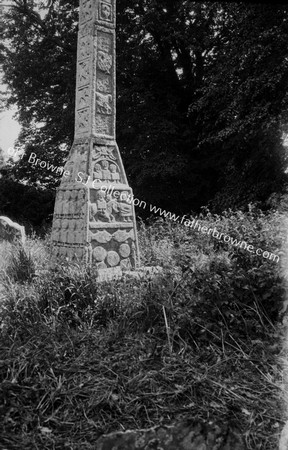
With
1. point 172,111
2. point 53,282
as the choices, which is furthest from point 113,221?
point 172,111

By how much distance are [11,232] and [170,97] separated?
7.61 metres

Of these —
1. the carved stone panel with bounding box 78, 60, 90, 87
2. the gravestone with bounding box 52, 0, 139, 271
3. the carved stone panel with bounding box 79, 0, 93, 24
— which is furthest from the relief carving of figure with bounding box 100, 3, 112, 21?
the carved stone panel with bounding box 78, 60, 90, 87

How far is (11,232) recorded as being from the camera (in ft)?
23.0

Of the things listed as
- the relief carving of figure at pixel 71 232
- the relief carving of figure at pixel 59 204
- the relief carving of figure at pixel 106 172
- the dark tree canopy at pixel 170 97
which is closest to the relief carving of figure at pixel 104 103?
the relief carving of figure at pixel 106 172

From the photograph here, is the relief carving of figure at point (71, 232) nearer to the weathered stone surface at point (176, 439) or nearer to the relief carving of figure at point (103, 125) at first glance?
the relief carving of figure at point (103, 125)

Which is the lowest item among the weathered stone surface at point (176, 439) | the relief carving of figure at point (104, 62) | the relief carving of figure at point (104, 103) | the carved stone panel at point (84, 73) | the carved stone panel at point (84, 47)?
the weathered stone surface at point (176, 439)

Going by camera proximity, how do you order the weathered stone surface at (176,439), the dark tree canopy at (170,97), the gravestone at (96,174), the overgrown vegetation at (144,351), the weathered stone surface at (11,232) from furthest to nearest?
Result: 1. the dark tree canopy at (170,97)
2. the weathered stone surface at (11,232)
3. the gravestone at (96,174)
4. the overgrown vegetation at (144,351)
5. the weathered stone surface at (176,439)

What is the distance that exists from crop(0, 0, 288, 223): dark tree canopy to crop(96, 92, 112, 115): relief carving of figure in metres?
4.12

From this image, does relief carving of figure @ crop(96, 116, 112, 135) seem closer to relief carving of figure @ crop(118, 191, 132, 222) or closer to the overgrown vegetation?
relief carving of figure @ crop(118, 191, 132, 222)

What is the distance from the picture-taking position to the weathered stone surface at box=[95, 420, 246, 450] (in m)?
1.81

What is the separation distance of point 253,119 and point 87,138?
15.5ft

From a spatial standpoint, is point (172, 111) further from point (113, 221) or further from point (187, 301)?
point (187, 301)

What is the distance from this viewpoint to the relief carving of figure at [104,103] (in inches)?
214

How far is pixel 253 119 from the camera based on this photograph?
8.64 m
